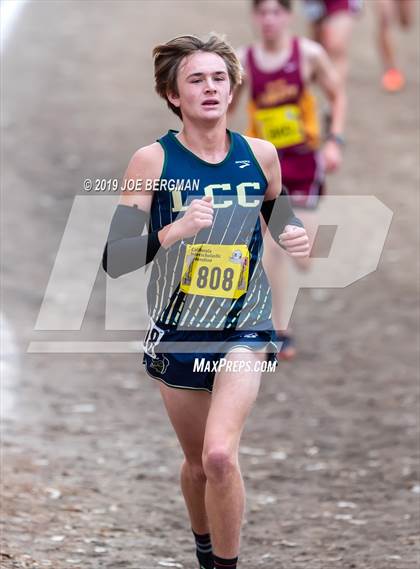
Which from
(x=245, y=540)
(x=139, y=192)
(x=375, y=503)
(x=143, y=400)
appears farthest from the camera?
(x=143, y=400)

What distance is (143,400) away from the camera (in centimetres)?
793

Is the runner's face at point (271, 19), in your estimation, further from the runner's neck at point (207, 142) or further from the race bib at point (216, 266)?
the race bib at point (216, 266)

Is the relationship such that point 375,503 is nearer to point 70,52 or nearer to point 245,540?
point 245,540

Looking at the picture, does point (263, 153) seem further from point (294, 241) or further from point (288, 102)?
point (288, 102)

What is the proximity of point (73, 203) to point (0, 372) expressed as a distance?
3.89 metres

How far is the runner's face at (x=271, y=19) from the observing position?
317 inches

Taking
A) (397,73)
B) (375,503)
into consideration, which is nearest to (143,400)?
Answer: (375,503)

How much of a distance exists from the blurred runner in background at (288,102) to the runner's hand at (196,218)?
396 centimetres

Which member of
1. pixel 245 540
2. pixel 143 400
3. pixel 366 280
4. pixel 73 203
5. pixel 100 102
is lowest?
pixel 245 540

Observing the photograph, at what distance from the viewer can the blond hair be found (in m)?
4.40

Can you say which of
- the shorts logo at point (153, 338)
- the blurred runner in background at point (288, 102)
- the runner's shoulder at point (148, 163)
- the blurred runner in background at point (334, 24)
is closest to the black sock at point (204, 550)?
the shorts logo at point (153, 338)

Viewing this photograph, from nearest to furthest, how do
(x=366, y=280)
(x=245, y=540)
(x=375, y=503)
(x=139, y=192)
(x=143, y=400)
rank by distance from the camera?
(x=139, y=192), (x=245, y=540), (x=375, y=503), (x=143, y=400), (x=366, y=280)

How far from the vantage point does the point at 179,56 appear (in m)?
4.41

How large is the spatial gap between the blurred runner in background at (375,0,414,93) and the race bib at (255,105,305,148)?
6376 mm
